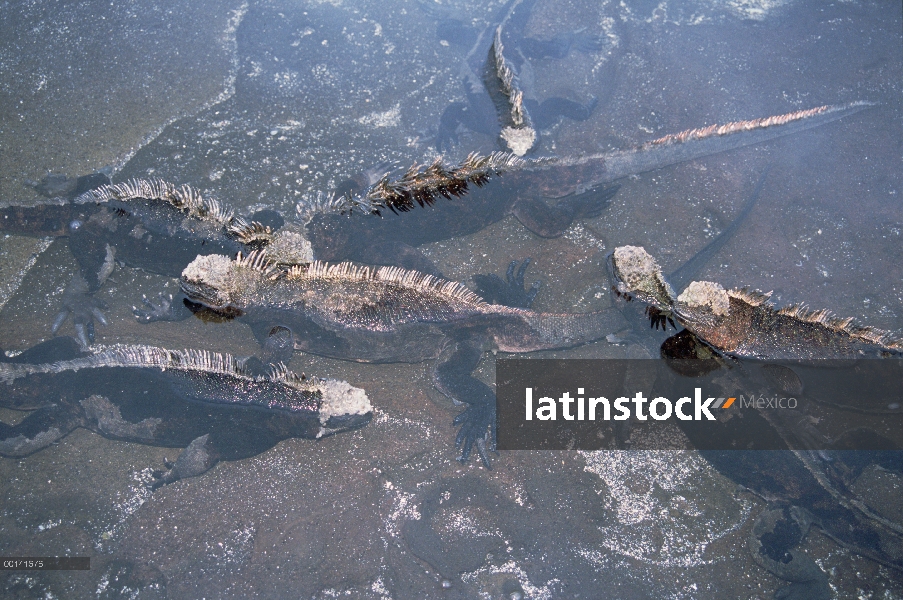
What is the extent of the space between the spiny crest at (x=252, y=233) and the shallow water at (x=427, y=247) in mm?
565

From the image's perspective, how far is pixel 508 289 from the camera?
14.3 feet

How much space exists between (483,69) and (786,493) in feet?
15.0

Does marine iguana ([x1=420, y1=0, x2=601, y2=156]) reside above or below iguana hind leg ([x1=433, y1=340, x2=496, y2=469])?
above

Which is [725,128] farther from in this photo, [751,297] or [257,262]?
[257,262]

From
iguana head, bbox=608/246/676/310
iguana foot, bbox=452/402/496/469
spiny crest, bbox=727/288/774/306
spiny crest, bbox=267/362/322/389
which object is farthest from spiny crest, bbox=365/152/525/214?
spiny crest, bbox=727/288/774/306

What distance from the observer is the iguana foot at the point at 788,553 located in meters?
3.35

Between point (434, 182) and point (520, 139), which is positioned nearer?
point (434, 182)

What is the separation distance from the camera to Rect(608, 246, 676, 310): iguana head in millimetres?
3939

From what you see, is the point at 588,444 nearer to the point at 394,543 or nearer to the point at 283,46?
the point at 394,543

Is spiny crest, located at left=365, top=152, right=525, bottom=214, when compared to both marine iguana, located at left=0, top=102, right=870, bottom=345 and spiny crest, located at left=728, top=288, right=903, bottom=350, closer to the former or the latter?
marine iguana, located at left=0, top=102, right=870, bottom=345

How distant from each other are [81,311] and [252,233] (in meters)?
1.50

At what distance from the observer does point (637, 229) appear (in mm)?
4695

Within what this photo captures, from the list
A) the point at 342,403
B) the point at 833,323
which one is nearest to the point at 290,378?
the point at 342,403

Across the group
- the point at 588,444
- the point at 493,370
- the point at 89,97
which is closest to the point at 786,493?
the point at 588,444
